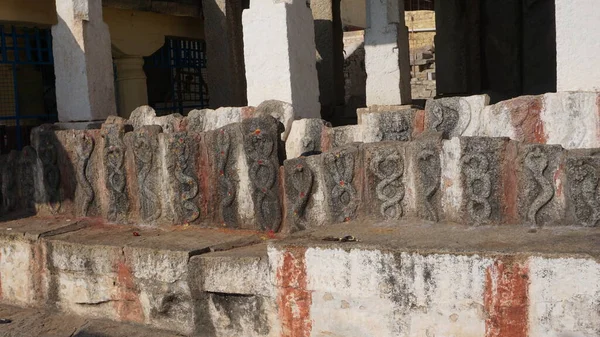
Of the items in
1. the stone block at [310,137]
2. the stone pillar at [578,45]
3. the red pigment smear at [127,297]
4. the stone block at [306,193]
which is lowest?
the red pigment smear at [127,297]

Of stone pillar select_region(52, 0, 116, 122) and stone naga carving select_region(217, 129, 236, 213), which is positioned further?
stone pillar select_region(52, 0, 116, 122)

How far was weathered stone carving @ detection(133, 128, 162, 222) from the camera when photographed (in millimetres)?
5543

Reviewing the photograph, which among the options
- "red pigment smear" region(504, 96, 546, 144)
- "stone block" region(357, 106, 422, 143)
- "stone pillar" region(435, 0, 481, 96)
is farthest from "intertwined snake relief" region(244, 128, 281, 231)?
"stone pillar" region(435, 0, 481, 96)

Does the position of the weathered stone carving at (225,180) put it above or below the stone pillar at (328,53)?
below

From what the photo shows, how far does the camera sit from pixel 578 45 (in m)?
5.05

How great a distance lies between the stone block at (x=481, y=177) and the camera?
13.6 feet

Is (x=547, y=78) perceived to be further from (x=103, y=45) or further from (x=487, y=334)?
(x=487, y=334)

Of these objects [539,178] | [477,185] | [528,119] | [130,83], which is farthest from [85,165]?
[130,83]

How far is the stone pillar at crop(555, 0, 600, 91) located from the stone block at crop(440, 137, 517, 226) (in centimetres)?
124

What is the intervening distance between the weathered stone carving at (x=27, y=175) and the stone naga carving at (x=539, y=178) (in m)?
4.19

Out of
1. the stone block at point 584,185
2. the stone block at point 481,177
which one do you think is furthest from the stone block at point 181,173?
the stone block at point 584,185

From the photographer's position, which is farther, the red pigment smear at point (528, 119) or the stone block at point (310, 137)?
the stone block at point (310, 137)

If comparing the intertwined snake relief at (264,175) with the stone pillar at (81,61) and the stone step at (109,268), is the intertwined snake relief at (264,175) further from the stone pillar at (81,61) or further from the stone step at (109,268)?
the stone pillar at (81,61)

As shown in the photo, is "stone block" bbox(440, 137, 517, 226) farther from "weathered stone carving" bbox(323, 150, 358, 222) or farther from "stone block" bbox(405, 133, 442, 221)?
"weathered stone carving" bbox(323, 150, 358, 222)
